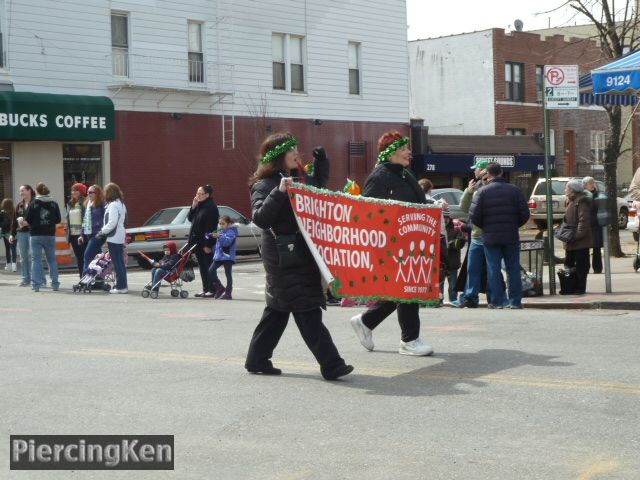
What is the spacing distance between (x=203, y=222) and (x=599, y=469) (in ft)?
41.3

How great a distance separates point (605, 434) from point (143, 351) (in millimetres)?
5206

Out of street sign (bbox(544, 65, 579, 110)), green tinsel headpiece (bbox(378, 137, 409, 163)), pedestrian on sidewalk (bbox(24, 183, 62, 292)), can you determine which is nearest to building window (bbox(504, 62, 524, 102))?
pedestrian on sidewalk (bbox(24, 183, 62, 292))

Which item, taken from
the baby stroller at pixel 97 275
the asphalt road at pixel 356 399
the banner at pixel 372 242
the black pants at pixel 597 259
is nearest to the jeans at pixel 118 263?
the baby stroller at pixel 97 275

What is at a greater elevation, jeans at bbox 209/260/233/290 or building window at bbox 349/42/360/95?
building window at bbox 349/42/360/95

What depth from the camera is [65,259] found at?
2584 cm

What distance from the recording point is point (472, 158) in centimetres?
4384

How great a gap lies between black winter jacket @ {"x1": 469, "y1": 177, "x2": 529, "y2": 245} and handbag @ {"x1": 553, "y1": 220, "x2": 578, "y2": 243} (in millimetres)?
2201

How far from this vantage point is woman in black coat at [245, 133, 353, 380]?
840 cm

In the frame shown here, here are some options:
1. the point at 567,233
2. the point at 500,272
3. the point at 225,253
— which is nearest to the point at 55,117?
the point at 225,253

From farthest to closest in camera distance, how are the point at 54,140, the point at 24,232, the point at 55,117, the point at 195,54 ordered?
the point at 195,54
the point at 54,140
the point at 55,117
the point at 24,232

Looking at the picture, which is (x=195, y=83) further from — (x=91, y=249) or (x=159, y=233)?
(x=91, y=249)

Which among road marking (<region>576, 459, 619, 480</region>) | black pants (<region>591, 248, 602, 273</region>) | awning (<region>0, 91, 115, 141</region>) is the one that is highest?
awning (<region>0, 91, 115, 141</region>)

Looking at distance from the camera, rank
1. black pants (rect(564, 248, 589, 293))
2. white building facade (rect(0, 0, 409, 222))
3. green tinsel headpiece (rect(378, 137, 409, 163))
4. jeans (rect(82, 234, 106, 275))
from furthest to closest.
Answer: white building facade (rect(0, 0, 409, 222))
jeans (rect(82, 234, 106, 275))
black pants (rect(564, 248, 589, 293))
green tinsel headpiece (rect(378, 137, 409, 163))

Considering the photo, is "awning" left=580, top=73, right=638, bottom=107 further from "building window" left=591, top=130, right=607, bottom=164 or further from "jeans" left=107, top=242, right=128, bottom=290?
"building window" left=591, top=130, right=607, bottom=164
